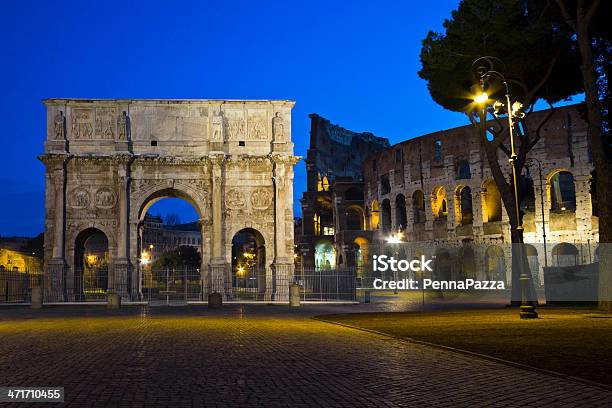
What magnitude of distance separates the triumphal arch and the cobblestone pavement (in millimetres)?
16665

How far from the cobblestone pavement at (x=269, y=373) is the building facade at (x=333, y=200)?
39955 millimetres

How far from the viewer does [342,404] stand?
5836 mm

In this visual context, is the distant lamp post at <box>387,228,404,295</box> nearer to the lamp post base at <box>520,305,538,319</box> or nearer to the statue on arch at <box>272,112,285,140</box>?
the statue on arch at <box>272,112,285,140</box>

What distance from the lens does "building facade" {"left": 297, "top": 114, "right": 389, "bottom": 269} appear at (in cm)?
5434

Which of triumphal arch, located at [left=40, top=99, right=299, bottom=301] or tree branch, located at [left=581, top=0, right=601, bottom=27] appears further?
triumphal arch, located at [left=40, top=99, right=299, bottom=301]

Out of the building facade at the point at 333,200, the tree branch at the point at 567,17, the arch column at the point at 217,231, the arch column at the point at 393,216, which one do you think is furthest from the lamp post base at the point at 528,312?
the building facade at the point at 333,200

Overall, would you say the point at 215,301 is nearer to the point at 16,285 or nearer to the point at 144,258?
the point at 16,285

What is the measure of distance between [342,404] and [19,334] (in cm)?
993

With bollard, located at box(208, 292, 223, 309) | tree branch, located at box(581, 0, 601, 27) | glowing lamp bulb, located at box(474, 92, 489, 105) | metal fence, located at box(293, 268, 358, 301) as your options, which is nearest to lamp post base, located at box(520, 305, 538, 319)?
glowing lamp bulb, located at box(474, 92, 489, 105)

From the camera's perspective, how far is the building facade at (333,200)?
54344 millimetres

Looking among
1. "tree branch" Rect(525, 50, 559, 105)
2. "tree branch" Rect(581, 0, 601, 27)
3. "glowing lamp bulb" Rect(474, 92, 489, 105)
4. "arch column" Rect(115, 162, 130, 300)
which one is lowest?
"arch column" Rect(115, 162, 130, 300)

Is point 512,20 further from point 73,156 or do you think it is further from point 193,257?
point 193,257

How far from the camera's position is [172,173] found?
29688mm

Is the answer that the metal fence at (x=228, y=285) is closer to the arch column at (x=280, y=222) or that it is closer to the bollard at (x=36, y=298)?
the arch column at (x=280, y=222)
